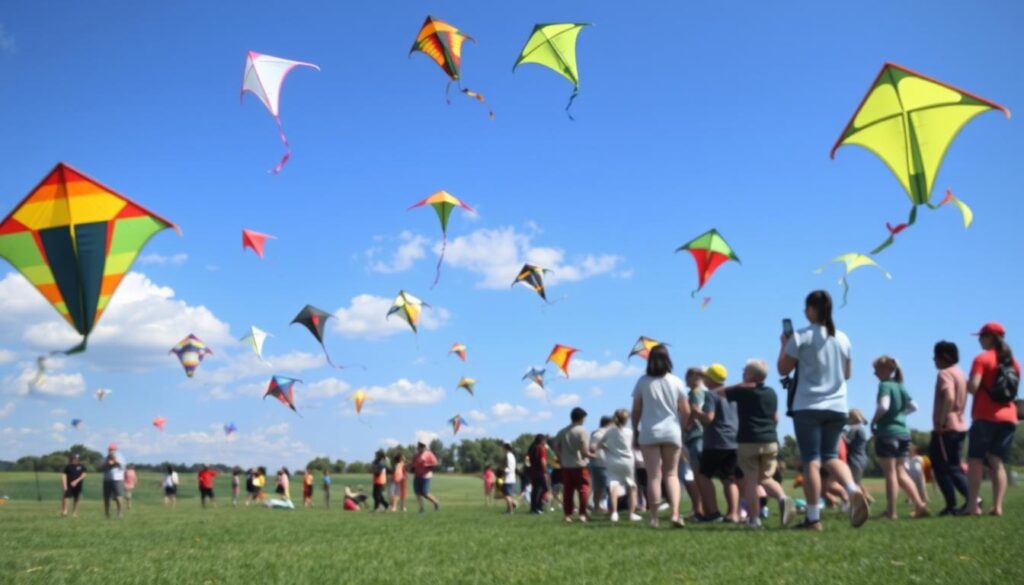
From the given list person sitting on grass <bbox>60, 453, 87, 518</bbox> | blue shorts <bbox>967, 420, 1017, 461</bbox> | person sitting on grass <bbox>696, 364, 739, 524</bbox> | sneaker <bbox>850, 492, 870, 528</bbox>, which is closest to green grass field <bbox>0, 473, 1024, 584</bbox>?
sneaker <bbox>850, 492, 870, 528</bbox>

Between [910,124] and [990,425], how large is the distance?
3.64m

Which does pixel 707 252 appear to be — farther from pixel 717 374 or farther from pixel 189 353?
pixel 189 353

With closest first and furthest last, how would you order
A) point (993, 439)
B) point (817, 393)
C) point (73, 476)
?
point (817, 393) < point (993, 439) < point (73, 476)

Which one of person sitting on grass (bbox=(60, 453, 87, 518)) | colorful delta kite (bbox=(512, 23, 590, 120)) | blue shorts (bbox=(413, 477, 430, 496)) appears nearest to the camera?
colorful delta kite (bbox=(512, 23, 590, 120))

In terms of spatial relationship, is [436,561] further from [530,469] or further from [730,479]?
Result: [530,469]

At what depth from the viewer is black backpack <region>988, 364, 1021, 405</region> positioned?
29.3 ft

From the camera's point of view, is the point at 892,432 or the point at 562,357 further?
the point at 562,357

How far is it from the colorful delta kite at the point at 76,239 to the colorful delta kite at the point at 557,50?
10.3 m

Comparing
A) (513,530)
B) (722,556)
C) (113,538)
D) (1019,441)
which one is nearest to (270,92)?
(113,538)

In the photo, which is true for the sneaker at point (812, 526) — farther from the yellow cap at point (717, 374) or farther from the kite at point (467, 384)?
the kite at point (467, 384)

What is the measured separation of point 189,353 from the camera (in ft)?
Answer: 112

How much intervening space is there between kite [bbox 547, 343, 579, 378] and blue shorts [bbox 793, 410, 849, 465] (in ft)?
83.5

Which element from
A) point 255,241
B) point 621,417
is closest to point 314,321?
point 255,241

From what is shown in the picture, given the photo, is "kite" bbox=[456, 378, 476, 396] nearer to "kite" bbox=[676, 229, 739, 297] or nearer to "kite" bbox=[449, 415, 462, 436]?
"kite" bbox=[449, 415, 462, 436]
